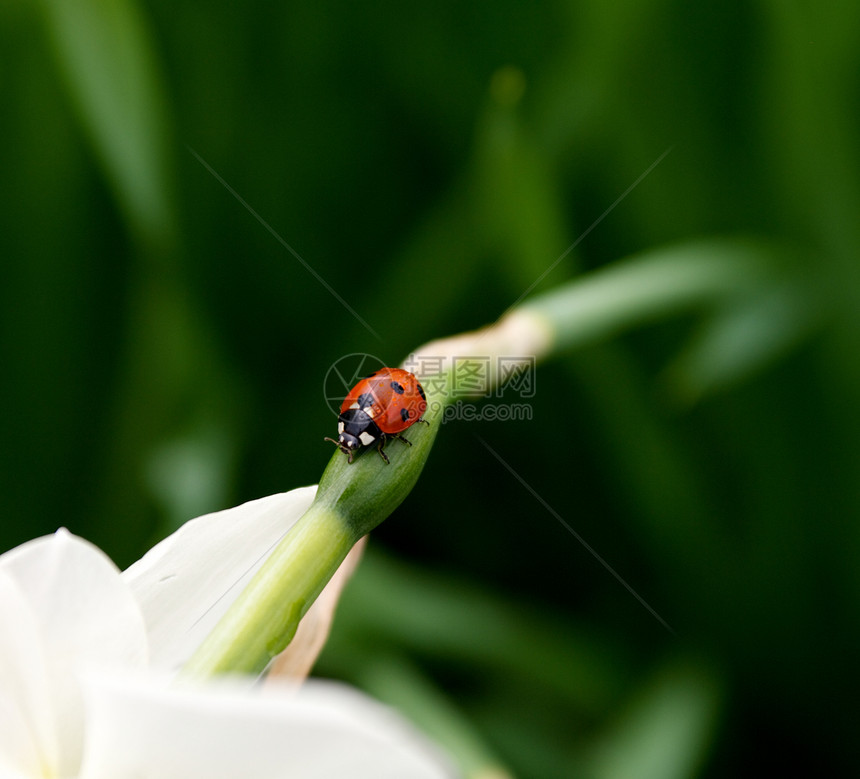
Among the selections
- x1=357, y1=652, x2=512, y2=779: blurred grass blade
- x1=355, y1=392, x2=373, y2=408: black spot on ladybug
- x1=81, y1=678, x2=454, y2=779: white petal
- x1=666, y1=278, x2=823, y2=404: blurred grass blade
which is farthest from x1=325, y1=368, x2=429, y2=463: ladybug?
x1=666, y1=278, x2=823, y2=404: blurred grass blade

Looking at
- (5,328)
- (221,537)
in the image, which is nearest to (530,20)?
(5,328)

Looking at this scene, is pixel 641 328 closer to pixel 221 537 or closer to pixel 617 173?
pixel 617 173

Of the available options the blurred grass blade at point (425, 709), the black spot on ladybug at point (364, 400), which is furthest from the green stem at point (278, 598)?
the blurred grass blade at point (425, 709)

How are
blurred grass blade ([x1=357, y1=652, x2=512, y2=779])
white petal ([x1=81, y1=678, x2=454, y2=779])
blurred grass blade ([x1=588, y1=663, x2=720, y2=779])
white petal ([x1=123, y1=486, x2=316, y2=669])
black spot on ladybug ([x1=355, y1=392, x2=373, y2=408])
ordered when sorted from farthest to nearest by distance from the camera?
1. blurred grass blade ([x1=588, y1=663, x2=720, y2=779])
2. blurred grass blade ([x1=357, y1=652, x2=512, y2=779])
3. black spot on ladybug ([x1=355, y1=392, x2=373, y2=408])
4. white petal ([x1=123, y1=486, x2=316, y2=669])
5. white petal ([x1=81, y1=678, x2=454, y2=779])

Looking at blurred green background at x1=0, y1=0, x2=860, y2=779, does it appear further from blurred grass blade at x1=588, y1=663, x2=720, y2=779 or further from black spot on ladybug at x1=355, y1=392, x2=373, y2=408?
black spot on ladybug at x1=355, y1=392, x2=373, y2=408

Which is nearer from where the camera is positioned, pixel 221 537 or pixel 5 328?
pixel 221 537

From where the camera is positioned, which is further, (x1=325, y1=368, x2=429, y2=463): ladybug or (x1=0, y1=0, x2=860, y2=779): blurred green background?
(x1=0, y1=0, x2=860, y2=779): blurred green background

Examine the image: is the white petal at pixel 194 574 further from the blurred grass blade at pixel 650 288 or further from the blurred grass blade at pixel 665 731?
the blurred grass blade at pixel 665 731
